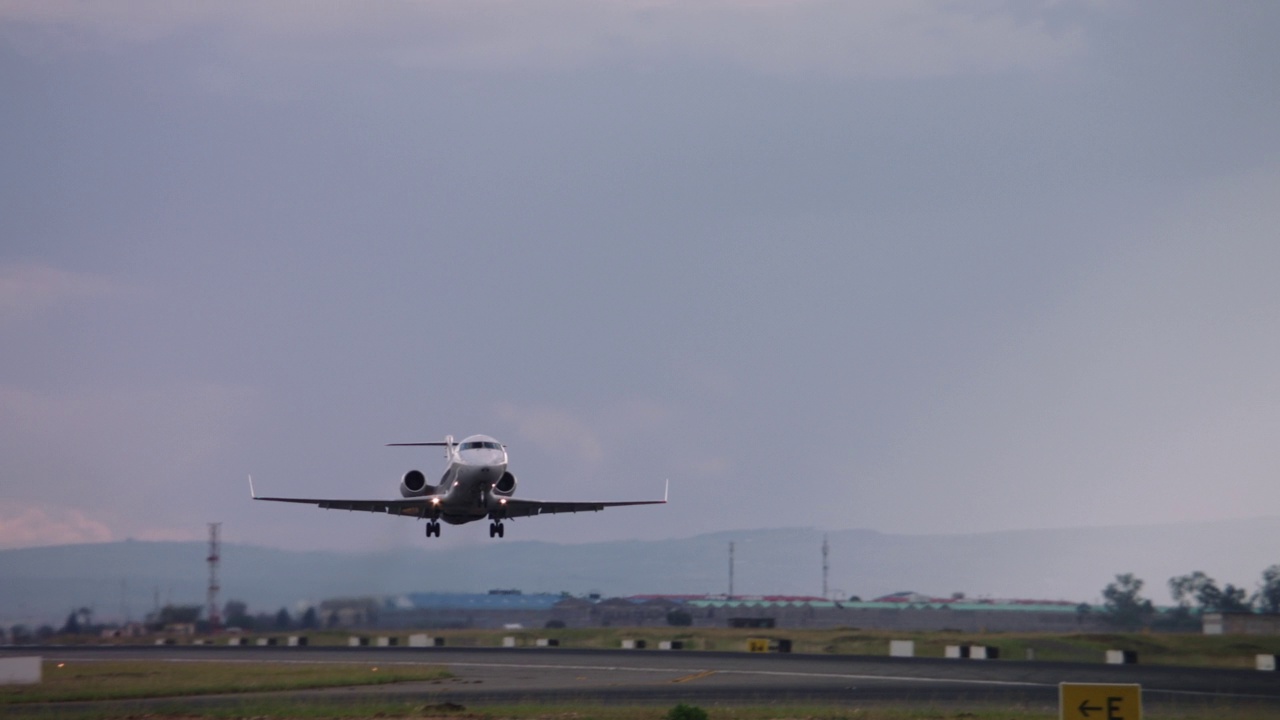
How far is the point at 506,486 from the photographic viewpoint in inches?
1996

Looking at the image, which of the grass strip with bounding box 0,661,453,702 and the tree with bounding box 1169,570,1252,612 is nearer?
the grass strip with bounding box 0,661,453,702

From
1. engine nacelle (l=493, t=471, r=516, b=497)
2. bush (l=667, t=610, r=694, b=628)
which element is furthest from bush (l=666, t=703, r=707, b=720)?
bush (l=667, t=610, r=694, b=628)

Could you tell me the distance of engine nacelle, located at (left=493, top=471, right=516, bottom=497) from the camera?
50625 mm

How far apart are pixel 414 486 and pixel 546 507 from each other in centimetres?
583

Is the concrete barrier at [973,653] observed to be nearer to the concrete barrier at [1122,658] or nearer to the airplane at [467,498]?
the concrete barrier at [1122,658]

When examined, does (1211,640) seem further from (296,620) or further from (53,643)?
(53,643)

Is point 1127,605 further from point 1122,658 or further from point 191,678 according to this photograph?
point 191,678

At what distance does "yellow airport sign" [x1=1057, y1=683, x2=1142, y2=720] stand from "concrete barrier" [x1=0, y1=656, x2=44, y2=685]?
4100cm

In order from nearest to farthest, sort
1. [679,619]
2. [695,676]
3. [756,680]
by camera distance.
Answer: [756,680] → [695,676] → [679,619]

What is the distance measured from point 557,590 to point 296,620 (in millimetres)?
29776

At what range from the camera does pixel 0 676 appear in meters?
48.6

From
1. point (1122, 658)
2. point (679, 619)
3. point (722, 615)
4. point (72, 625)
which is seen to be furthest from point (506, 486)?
point (722, 615)

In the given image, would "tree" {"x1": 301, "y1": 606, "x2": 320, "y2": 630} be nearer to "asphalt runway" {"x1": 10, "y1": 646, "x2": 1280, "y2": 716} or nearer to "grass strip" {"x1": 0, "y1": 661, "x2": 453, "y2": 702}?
"asphalt runway" {"x1": 10, "y1": 646, "x2": 1280, "y2": 716}

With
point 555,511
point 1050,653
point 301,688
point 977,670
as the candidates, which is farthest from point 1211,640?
point 301,688
